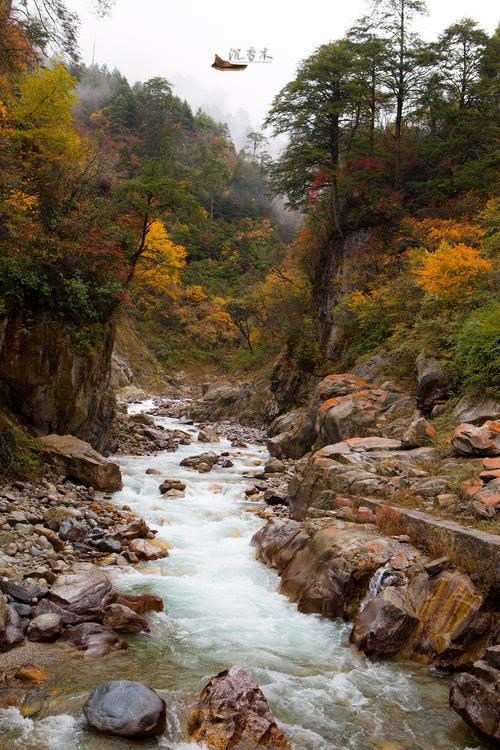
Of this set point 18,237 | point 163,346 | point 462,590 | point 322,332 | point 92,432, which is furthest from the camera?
point 163,346

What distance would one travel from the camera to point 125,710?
4625mm

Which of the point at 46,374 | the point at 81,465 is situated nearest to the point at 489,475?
the point at 81,465

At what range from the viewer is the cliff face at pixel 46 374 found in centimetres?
1331

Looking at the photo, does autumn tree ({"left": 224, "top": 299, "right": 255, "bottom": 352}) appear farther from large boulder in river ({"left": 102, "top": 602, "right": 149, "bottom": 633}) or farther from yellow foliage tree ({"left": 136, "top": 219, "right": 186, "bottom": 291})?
large boulder in river ({"left": 102, "top": 602, "right": 149, "bottom": 633})

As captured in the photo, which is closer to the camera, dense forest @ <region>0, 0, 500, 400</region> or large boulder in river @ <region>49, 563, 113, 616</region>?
large boulder in river @ <region>49, 563, 113, 616</region>

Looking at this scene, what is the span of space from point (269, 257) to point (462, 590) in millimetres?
41028

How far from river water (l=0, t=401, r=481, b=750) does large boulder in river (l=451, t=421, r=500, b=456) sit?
13.2 feet

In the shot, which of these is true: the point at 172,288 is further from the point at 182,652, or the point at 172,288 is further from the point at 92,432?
the point at 182,652

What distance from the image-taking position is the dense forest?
13031 mm

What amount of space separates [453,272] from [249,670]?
39.2 feet

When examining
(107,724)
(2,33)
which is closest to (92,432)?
(2,33)

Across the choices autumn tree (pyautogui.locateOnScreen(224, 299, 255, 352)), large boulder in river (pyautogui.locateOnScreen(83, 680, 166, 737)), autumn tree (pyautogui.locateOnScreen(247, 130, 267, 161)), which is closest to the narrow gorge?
large boulder in river (pyautogui.locateOnScreen(83, 680, 166, 737))

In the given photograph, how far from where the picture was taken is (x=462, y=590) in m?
6.01

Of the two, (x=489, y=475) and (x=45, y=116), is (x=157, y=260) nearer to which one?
(x=45, y=116)
